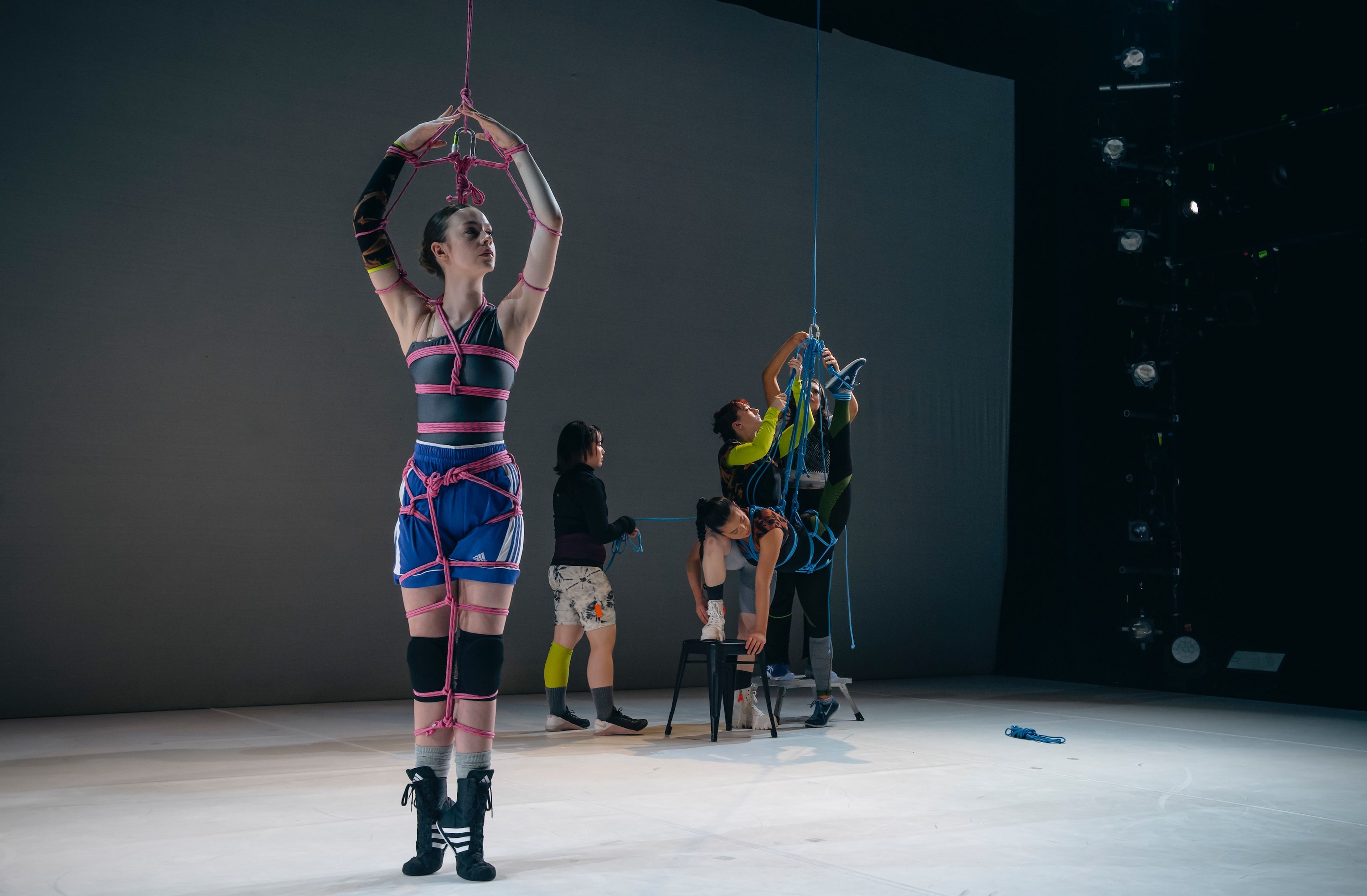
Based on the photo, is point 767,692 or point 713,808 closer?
point 713,808

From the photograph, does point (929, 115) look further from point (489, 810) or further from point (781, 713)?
point (489, 810)

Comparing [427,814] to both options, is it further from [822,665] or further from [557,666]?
[822,665]

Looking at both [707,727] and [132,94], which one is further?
[132,94]

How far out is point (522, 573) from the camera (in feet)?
19.7

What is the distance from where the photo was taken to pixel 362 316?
18.9 feet

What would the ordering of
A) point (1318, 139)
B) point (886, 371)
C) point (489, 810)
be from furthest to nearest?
point (886, 371)
point (1318, 139)
point (489, 810)

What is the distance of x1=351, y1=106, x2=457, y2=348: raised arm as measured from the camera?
2475 mm

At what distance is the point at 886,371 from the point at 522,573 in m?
2.76

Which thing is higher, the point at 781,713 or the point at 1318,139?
the point at 1318,139

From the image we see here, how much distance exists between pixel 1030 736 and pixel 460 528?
3039 mm

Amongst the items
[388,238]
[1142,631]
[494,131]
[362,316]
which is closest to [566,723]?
[362,316]

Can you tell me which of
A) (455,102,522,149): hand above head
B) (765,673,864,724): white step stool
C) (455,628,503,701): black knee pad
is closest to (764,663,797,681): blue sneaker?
(765,673,864,724): white step stool

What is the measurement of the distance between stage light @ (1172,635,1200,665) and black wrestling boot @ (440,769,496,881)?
16.8ft

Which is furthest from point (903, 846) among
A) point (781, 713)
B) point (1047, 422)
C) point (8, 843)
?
point (1047, 422)
